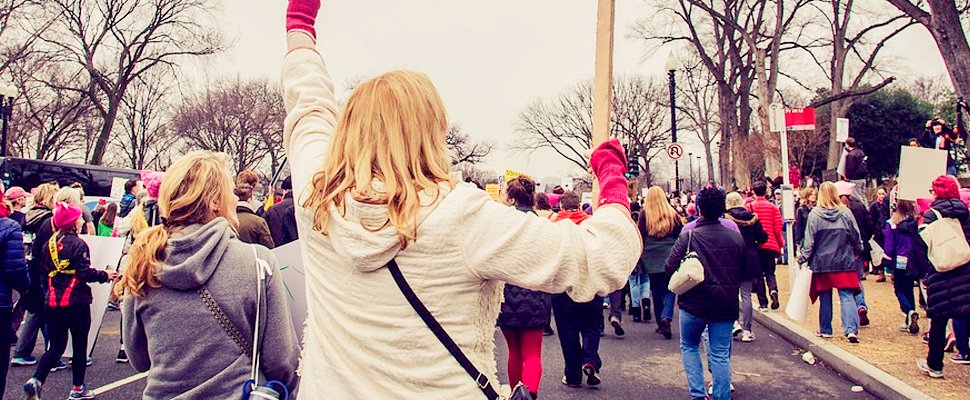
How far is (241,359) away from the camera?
2.57 m

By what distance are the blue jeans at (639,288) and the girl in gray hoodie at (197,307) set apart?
26.6 feet

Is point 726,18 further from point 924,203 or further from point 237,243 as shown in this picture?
point 237,243

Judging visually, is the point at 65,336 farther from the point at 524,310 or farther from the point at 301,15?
the point at 301,15

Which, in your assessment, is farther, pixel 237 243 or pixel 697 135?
pixel 697 135

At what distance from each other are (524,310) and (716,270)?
1601 millimetres

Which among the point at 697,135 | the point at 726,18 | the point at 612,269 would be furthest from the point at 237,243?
the point at 697,135

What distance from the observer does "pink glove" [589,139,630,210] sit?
1.65 meters

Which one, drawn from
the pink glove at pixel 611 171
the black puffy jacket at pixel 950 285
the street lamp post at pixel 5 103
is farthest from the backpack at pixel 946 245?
the street lamp post at pixel 5 103

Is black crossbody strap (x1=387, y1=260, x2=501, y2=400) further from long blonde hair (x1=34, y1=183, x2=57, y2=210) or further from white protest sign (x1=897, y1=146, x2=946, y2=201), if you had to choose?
white protest sign (x1=897, y1=146, x2=946, y2=201)

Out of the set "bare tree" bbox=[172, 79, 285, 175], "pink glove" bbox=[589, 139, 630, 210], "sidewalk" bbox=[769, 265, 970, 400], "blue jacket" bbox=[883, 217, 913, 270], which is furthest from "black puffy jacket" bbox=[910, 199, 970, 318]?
"bare tree" bbox=[172, 79, 285, 175]

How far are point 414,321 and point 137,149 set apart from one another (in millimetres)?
45199

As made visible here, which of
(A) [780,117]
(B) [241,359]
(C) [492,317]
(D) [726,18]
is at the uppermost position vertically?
(D) [726,18]

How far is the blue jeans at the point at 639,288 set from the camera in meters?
10.2

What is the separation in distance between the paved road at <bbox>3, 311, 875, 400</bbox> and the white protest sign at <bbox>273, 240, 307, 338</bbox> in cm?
333
